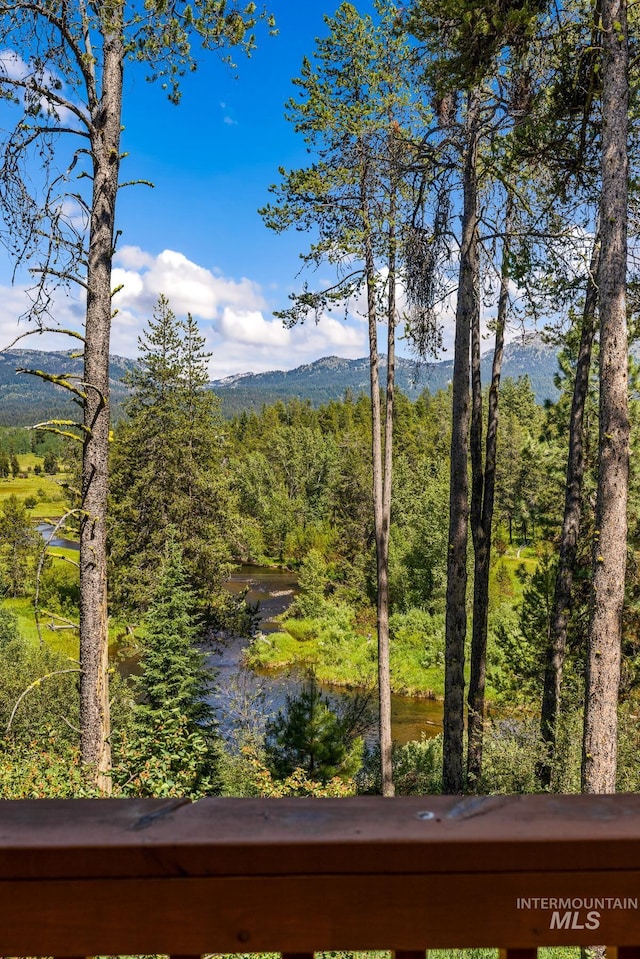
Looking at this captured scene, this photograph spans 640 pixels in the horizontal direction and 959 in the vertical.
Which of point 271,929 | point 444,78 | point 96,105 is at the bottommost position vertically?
point 271,929

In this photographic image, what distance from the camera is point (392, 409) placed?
11805 millimetres

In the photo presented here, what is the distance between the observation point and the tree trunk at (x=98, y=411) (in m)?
5.99

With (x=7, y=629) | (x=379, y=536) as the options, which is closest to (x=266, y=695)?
(x=379, y=536)

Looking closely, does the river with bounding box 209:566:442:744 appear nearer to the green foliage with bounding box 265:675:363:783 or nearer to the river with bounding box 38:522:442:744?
the river with bounding box 38:522:442:744

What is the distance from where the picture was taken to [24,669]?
15586 mm

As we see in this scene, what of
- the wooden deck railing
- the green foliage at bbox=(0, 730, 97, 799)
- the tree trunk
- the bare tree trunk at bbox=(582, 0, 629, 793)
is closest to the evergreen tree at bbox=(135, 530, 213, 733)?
the green foliage at bbox=(0, 730, 97, 799)

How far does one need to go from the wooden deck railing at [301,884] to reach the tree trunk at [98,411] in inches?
212

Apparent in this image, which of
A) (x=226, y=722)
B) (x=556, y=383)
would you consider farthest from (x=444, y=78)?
(x=226, y=722)

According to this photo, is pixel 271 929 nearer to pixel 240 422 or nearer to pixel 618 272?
pixel 618 272

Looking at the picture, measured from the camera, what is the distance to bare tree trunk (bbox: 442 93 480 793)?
7.91m

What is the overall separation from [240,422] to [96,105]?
7322 centimetres

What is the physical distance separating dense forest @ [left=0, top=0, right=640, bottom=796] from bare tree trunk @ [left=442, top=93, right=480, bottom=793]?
3cm

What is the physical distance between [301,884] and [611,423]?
4778 millimetres

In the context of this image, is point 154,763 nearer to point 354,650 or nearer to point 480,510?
point 480,510
